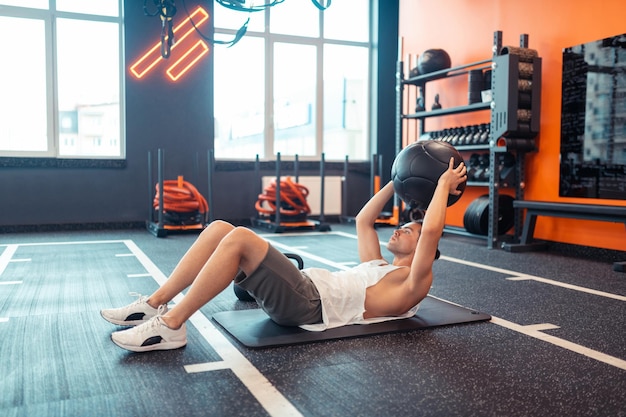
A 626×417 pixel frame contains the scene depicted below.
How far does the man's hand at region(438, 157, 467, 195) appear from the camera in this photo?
2.19 m

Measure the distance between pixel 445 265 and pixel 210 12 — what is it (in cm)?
452

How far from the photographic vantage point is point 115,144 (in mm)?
6816

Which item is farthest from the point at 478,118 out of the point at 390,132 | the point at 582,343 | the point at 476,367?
the point at 476,367

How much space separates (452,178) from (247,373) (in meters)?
1.04

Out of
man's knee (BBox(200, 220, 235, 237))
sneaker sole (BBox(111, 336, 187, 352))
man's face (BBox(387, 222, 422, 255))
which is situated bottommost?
sneaker sole (BBox(111, 336, 187, 352))

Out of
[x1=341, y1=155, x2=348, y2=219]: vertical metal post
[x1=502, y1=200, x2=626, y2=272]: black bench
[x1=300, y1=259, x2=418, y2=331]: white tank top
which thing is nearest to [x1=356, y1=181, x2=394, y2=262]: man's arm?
[x1=300, y1=259, x2=418, y2=331]: white tank top

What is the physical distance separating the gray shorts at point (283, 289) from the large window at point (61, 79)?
5.14m

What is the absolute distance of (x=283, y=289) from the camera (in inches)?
81.7

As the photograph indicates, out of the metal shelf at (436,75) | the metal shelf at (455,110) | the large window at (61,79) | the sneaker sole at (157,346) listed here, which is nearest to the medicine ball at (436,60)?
the metal shelf at (436,75)

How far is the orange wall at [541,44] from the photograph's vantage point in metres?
4.66

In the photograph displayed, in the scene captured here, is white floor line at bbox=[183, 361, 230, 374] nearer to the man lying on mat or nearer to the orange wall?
the man lying on mat

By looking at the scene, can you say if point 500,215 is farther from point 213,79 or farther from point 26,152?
point 26,152

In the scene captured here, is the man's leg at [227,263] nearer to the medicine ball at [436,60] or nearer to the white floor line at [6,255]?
the white floor line at [6,255]

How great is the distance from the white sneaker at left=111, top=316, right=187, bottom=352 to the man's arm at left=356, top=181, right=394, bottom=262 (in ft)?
2.80
